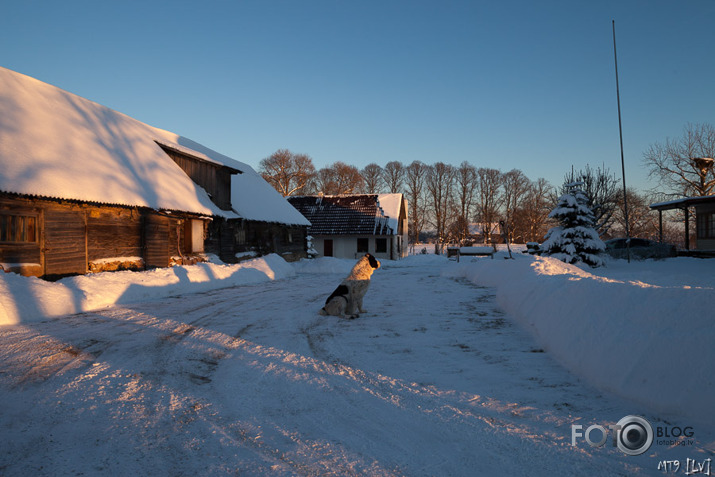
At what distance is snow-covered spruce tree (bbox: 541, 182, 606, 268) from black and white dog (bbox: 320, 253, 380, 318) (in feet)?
43.6

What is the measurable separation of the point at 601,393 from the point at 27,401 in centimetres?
560

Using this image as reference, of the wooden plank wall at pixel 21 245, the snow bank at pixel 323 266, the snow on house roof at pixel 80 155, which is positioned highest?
the snow on house roof at pixel 80 155

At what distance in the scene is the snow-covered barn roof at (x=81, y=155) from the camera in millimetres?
10586

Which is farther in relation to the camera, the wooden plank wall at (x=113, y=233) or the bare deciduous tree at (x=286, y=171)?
the bare deciduous tree at (x=286, y=171)

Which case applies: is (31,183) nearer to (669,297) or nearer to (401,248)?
(669,297)

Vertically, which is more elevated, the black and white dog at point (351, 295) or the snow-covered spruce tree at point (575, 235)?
the snow-covered spruce tree at point (575, 235)

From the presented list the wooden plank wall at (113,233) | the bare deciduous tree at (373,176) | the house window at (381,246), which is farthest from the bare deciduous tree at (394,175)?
the wooden plank wall at (113,233)

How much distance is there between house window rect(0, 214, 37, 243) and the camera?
9.86 meters

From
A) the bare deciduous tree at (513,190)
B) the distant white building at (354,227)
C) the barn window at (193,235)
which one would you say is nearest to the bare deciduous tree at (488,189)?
the bare deciduous tree at (513,190)

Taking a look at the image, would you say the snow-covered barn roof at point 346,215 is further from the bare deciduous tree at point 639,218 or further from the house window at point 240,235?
the bare deciduous tree at point 639,218

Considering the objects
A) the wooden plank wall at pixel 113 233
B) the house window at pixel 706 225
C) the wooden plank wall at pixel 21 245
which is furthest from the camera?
the house window at pixel 706 225

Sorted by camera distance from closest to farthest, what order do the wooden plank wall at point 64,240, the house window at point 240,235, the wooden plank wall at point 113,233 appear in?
the wooden plank wall at point 64,240, the wooden plank wall at point 113,233, the house window at point 240,235

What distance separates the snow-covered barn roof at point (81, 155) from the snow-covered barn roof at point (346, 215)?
578 inches

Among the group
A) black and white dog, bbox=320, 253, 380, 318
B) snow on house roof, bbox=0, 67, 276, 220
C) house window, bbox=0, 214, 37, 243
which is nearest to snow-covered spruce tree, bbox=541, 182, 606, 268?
black and white dog, bbox=320, 253, 380, 318
